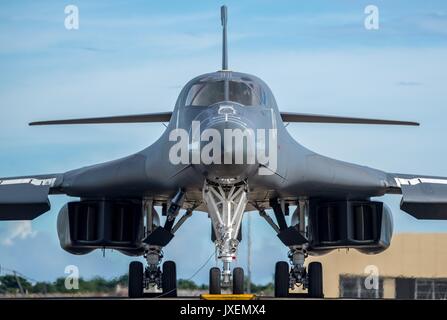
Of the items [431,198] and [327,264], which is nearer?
[431,198]

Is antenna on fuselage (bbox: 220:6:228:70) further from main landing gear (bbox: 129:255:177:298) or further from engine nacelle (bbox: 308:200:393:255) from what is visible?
main landing gear (bbox: 129:255:177:298)

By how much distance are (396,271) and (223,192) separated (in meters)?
8.14

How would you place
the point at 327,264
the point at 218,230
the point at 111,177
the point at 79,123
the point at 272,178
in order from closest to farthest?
the point at 218,230 → the point at 272,178 → the point at 111,177 → the point at 79,123 → the point at 327,264

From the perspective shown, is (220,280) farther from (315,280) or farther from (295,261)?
(295,261)

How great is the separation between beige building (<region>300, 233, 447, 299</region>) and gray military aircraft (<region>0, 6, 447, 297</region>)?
6.13ft

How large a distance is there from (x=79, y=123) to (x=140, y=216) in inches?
92.1

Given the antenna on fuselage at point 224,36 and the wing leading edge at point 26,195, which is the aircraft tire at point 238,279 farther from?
the antenna on fuselage at point 224,36

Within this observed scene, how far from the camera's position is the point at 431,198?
23344mm

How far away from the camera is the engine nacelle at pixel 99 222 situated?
23.0 metres

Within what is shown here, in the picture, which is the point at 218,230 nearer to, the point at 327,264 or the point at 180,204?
the point at 180,204

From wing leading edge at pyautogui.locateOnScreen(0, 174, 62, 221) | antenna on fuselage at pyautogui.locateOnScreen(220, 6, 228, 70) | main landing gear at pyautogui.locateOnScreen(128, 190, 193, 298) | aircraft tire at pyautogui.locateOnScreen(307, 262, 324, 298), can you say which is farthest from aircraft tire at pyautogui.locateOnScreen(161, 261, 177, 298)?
antenna on fuselage at pyautogui.locateOnScreen(220, 6, 228, 70)
